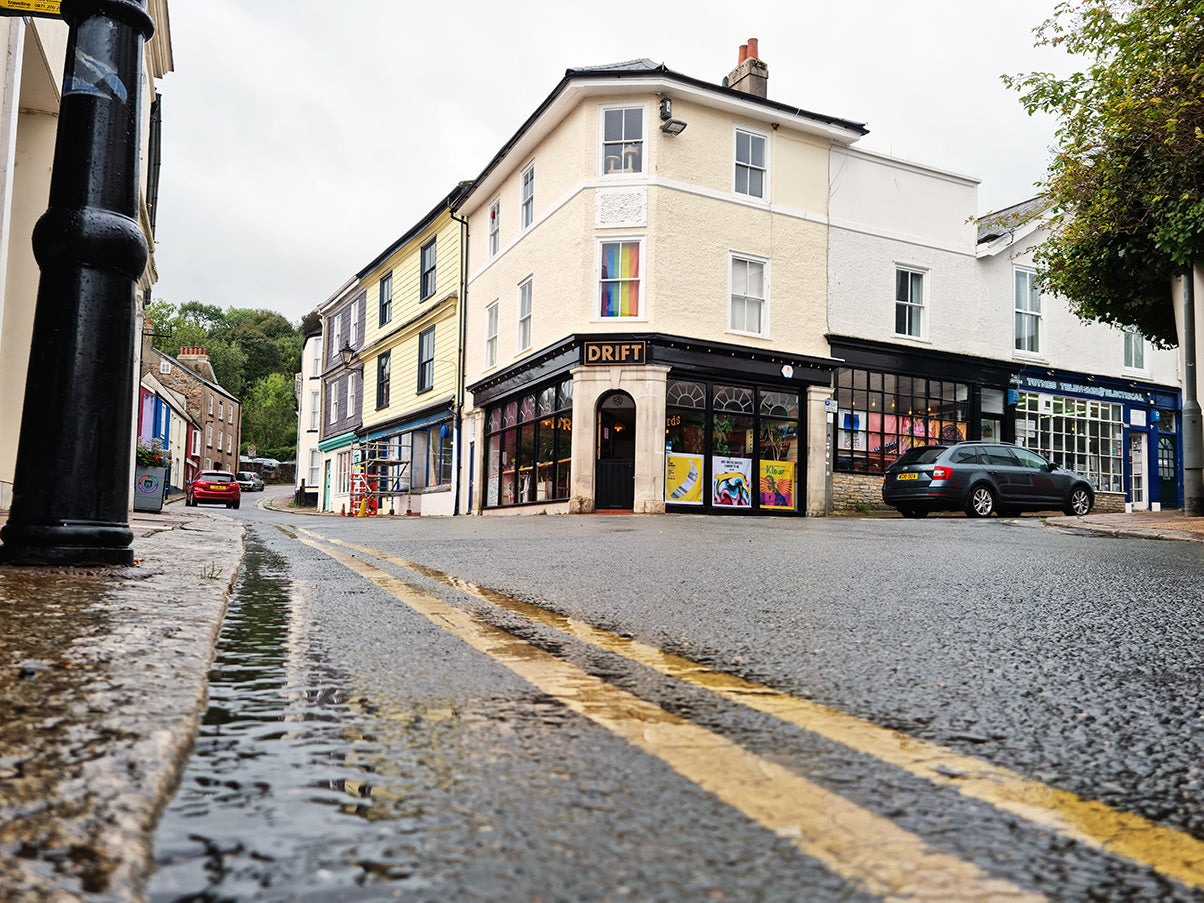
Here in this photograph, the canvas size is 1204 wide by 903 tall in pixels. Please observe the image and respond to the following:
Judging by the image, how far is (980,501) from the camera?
18.3m

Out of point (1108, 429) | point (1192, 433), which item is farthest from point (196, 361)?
point (1192, 433)

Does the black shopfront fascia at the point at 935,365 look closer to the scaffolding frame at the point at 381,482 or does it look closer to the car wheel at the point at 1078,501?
the car wheel at the point at 1078,501

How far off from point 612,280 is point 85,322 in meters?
18.6

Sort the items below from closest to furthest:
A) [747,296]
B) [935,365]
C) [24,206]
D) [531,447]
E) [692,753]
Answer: [692,753] → [24,206] → [747,296] → [531,447] → [935,365]

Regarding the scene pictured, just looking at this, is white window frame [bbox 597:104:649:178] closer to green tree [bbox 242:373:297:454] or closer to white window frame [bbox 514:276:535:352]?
white window frame [bbox 514:276:535:352]

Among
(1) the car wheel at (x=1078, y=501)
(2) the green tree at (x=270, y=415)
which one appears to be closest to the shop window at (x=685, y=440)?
(1) the car wheel at (x=1078, y=501)

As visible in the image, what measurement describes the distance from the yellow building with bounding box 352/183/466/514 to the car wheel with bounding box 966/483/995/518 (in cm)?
1488

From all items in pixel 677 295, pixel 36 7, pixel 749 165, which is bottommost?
pixel 36 7

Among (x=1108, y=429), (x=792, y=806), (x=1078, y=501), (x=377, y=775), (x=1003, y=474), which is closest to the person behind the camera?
(x=792, y=806)

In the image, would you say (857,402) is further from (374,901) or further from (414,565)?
(374,901)

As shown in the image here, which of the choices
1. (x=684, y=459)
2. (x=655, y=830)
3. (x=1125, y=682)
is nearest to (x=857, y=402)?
(x=684, y=459)

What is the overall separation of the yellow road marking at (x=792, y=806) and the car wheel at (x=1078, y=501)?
19147 mm

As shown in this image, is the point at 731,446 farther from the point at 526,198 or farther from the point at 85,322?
the point at 85,322

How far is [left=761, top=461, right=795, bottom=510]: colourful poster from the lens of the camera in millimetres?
22234
